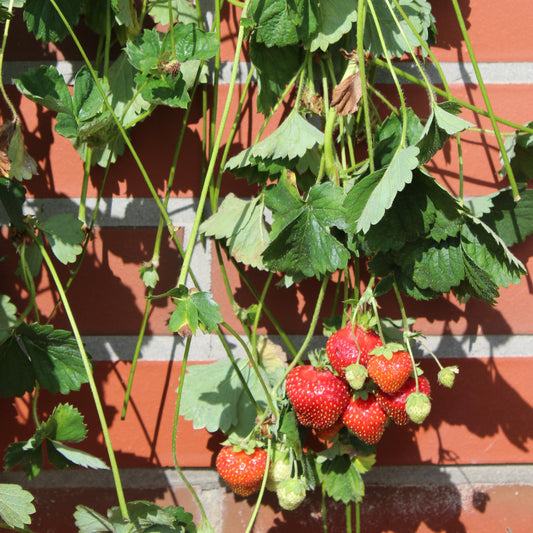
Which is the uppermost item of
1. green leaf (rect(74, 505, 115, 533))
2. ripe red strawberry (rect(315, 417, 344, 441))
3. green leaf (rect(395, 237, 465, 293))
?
green leaf (rect(395, 237, 465, 293))

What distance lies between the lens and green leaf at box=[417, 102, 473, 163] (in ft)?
1.97

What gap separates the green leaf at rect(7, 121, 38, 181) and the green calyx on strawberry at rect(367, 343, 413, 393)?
18.2 inches

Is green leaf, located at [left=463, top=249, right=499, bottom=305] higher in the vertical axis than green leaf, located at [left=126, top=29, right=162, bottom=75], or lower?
lower

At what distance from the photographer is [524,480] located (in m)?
0.86

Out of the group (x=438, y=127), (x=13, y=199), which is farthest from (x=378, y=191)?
(x=13, y=199)

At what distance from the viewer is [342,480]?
0.76 meters

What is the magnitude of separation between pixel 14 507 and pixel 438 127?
59cm

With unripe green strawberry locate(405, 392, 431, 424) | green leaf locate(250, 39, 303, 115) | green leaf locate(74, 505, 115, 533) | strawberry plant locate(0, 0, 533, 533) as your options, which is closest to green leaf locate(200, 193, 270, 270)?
strawberry plant locate(0, 0, 533, 533)

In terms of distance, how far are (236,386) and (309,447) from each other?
13 cm

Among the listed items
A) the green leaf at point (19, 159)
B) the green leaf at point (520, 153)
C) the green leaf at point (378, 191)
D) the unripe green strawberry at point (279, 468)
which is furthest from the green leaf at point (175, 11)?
the unripe green strawberry at point (279, 468)

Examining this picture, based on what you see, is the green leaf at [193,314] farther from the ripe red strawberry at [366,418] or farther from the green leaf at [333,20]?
the green leaf at [333,20]

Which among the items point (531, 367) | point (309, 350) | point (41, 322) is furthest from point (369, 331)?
point (41, 322)

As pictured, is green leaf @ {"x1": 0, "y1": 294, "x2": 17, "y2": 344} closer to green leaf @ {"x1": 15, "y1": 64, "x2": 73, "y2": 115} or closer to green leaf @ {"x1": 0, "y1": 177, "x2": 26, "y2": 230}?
green leaf @ {"x1": 0, "y1": 177, "x2": 26, "y2": 230}

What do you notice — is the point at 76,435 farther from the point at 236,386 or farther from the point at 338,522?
the point at 338,522
